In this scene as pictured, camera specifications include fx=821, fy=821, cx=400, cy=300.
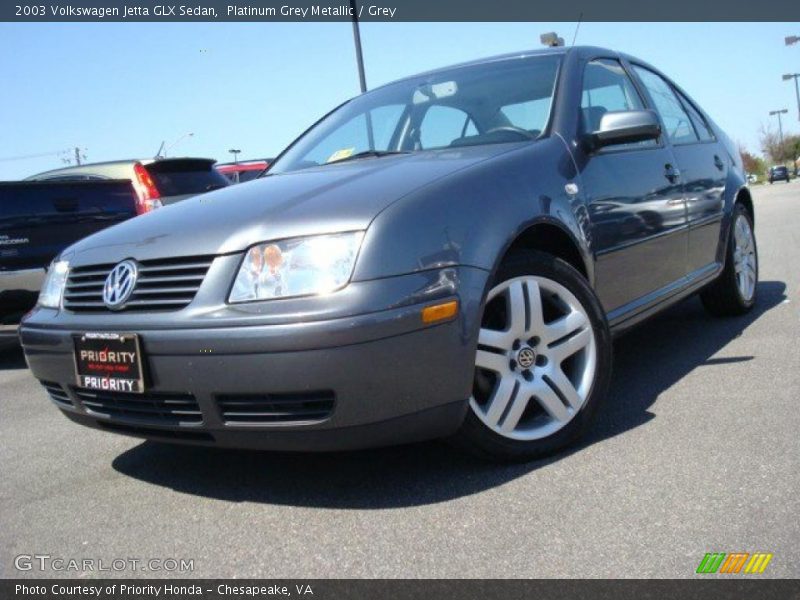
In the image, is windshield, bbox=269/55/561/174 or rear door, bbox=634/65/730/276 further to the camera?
rear door, bbox=634/65/730/276

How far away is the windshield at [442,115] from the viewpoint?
11.6 ft

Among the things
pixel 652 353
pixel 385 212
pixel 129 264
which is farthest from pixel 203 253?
pixel 652 353

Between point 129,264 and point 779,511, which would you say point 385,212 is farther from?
point 779,511

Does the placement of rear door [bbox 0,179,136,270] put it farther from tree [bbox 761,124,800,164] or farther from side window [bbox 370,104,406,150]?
tree [bbox 761,124,800,164]

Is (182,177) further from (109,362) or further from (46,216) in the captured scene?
(109,362)

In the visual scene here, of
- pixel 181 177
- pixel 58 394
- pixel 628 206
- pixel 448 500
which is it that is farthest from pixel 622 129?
pixel 181 177

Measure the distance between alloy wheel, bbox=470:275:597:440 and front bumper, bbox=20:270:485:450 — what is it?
20 centimetres

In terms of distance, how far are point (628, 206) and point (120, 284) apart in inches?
84.7

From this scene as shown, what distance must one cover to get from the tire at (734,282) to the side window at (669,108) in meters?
0.71

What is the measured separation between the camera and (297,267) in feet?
8.11

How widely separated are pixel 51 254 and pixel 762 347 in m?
4.77

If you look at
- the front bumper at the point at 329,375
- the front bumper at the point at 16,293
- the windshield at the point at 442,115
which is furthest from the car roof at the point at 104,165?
the front bumper at the point at 329,375

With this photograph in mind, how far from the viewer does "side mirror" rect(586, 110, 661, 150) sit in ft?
11.0

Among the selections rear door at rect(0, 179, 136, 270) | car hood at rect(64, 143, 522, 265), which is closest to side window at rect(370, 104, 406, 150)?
car hood at rect(64, 143, 522, 265)
